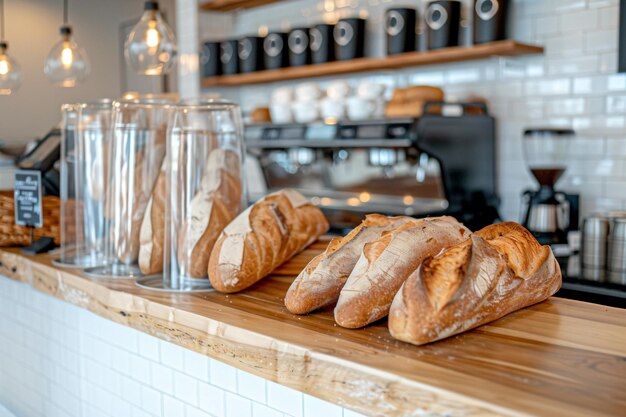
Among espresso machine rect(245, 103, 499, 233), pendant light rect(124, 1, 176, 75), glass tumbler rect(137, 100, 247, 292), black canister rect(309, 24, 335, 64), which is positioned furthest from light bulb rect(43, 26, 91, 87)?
glass tumbler rect(137, 100, 247, 292)

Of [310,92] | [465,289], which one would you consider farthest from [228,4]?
[465,289]

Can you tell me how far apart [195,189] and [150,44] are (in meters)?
1.19

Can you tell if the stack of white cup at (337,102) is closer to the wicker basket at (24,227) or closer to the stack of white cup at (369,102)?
the stack of white cup at (369,102)

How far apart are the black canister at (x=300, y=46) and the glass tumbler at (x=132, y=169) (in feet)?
8.60

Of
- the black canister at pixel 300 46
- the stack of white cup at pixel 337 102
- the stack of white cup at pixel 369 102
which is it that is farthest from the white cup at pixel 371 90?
the black canister at pixel 300 46

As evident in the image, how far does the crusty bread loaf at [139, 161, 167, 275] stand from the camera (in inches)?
60.9

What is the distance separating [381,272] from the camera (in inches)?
42.1

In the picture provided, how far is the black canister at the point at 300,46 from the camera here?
412cm

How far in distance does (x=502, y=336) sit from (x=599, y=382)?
198 millimetres

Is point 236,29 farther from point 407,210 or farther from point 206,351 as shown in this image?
point 206,351

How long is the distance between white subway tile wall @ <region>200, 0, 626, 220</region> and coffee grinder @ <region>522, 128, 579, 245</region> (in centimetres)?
13

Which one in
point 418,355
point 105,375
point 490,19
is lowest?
point 105,375

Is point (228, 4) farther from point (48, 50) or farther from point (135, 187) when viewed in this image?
point (135, 187)

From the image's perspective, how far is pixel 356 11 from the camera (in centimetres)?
410
